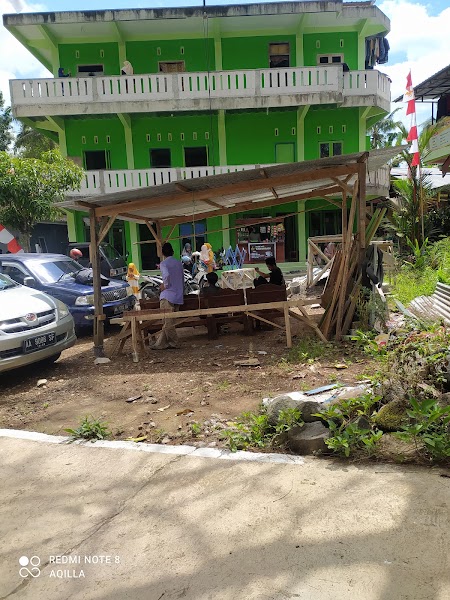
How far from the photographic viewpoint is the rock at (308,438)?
324 cm

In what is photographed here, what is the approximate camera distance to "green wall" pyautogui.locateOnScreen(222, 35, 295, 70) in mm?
17297

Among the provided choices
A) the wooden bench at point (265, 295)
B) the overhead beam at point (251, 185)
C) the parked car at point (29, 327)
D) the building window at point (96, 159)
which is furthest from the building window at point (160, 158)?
the parked car at point (29, 327)

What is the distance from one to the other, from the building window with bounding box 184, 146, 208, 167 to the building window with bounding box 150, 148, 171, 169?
72cm

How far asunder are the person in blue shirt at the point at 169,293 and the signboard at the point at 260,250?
9823mm

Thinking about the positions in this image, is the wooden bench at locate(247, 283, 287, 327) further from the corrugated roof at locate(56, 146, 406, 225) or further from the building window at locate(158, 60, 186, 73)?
the building window at locate(158, 60, 186, 73)

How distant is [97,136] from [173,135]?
3026 millimetres

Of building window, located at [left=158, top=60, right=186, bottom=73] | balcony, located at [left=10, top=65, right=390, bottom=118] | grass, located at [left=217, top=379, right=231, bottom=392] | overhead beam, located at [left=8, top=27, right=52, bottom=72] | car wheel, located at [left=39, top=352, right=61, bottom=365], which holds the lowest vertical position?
car wheel, located at [left=39, top=352, right=61, bottom=365]

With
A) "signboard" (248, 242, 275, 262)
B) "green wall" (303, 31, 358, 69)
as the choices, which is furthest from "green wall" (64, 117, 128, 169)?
"green wall" (303, 31, 358, 69)

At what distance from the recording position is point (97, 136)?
17.6m

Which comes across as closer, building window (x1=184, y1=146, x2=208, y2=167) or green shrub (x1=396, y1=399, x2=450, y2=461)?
green shrub (x1=396, y1=399, x2=450, y2=461)

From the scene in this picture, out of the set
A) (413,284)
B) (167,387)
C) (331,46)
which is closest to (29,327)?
(167,387)

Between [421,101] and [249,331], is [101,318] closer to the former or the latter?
[249,331]

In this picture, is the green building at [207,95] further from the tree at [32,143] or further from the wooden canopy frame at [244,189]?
the wooden canopy frame at [244,189]

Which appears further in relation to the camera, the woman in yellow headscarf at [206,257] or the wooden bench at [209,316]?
the woman in yellow headscarf at [206,257]
